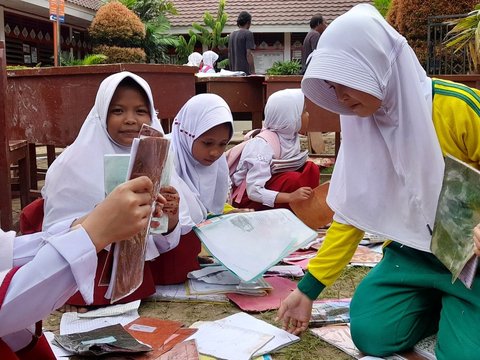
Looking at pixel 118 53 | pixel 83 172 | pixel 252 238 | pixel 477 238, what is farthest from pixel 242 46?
pixel 477 238

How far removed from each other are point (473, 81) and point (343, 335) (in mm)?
3495

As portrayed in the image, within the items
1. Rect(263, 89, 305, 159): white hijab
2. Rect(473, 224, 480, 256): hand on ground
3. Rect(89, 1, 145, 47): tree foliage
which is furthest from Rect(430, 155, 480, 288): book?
Rect(89, 1, 145, 47): tree foliage

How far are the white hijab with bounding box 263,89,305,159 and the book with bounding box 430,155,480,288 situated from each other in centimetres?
237

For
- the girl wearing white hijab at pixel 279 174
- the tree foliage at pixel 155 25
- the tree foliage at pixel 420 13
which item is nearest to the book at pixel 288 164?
the girl wearing white hijab at pixel 279 174

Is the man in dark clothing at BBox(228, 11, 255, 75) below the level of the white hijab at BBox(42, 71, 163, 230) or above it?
above

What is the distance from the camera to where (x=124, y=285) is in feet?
4.42

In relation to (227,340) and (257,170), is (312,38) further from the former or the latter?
(227,340)

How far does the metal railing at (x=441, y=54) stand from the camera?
22.7ft

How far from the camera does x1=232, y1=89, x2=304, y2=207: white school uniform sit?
3.76 m

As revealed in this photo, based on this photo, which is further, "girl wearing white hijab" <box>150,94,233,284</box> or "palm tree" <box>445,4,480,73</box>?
"palm tree" <box>445,4,480,73</box>

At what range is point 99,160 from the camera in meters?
2.50

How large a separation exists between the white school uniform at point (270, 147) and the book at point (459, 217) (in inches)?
81.2

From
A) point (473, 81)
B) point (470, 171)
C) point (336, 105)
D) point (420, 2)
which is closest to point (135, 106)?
point (336, 105)

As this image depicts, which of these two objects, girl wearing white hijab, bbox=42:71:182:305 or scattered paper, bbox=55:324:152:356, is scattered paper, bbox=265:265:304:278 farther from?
scattered paper, bbox=55:324:152:356
